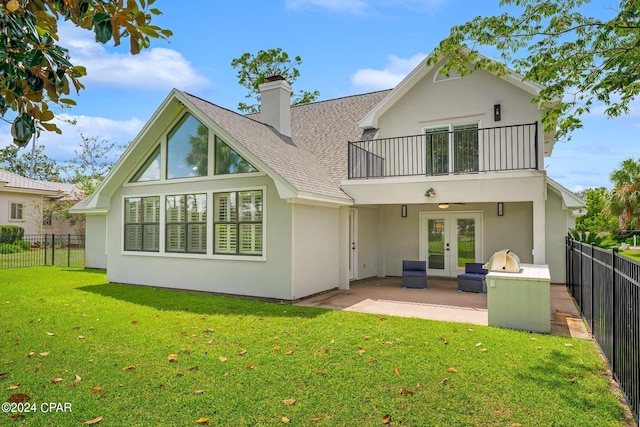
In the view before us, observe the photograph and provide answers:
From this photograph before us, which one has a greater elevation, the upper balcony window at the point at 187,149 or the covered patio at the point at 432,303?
the upper balcony window at the point at 187,149

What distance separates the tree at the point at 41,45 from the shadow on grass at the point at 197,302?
6.50 meters

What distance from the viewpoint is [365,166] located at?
12789mm

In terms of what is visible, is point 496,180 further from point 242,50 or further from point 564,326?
point 242,50

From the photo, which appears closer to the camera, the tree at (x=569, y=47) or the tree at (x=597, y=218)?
the tree at (x=569, y=47)

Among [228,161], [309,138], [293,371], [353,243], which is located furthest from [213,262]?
[309,138]

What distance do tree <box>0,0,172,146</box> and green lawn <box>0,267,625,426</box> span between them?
3.02 m

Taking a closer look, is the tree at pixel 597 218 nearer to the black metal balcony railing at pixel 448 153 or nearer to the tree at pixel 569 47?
the black metal balcony railing at pixel 448 153

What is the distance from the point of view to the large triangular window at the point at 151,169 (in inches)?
471

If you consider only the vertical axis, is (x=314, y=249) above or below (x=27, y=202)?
below

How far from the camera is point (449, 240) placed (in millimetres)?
13906

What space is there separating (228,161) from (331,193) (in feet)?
9.78

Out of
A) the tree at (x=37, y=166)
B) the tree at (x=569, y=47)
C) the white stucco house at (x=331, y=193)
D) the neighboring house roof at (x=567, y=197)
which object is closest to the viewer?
the tree at (x=569, y=47)

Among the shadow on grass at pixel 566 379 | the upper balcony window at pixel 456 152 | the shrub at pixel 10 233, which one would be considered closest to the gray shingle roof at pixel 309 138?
the upper balcony window at pixel 456 152

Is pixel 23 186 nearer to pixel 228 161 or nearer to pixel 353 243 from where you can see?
pixel 228 161
